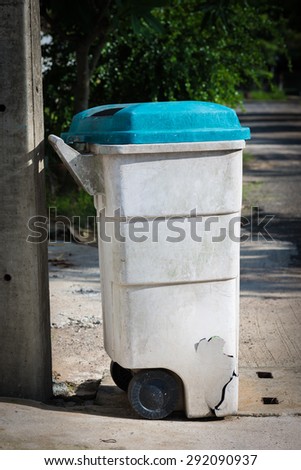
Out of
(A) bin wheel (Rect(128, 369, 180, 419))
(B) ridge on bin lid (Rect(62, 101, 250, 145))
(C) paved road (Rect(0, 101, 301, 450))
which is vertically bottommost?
(C) paved road (Rect(0, 101, 301, 450))

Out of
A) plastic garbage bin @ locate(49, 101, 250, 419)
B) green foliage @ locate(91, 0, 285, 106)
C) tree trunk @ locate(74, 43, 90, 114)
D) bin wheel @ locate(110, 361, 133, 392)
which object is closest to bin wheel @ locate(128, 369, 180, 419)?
plastic garbage bin @ locate(49, 101, 250, 419)

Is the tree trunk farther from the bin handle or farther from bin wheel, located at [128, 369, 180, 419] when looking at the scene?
bin wheel, located at [128, 369, 180, 419]

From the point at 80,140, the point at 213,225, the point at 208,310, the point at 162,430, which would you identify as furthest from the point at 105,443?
the point at 80,140

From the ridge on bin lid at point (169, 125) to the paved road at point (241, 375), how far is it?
4.48 ft

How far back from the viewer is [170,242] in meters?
4.07

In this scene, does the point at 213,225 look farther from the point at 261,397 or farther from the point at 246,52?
the point at 246,52

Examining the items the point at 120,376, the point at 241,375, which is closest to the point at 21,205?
the point at 120,376

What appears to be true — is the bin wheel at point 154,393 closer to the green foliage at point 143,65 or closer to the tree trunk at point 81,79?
the green foliage at point 143,65

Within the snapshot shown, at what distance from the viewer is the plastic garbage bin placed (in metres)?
4.00

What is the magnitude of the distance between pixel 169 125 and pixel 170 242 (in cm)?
56

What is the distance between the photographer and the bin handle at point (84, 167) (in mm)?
4109

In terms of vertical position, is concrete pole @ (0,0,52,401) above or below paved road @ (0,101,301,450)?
above

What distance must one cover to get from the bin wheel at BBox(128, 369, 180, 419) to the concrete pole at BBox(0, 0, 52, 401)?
1.74 feet

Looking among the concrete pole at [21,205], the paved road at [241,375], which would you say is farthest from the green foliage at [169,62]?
the concrete pole at [21,205]
